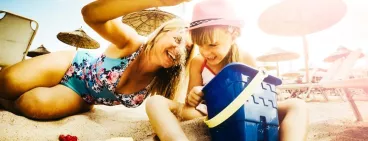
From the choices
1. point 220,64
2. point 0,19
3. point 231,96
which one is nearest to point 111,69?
point 220,64

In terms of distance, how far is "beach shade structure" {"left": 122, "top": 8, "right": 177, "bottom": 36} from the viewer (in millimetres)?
3263

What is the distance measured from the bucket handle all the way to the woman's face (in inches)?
20.2

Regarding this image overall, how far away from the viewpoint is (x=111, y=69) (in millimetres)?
1251

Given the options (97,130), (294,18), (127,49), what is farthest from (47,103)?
(294,18)

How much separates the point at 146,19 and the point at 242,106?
2900 millimetres

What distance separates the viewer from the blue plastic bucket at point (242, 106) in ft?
2.26

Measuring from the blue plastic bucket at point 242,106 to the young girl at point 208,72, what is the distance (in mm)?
72

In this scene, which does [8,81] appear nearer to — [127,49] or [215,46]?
[127,49]

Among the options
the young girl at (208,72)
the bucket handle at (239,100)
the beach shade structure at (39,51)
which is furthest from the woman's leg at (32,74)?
the beach shade structure at (39,51)

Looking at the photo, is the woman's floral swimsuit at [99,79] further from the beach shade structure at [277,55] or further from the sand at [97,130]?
the beach shade structure at [277,55]

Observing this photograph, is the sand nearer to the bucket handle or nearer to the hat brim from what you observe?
the bucket handle

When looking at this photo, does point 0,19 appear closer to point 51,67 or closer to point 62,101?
point 51,67

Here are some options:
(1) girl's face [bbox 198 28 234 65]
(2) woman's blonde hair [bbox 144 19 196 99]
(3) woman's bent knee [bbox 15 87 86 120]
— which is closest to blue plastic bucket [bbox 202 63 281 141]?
(1) girl's face [bbox 198 28 234 65]

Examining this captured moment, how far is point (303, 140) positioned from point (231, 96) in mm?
273
